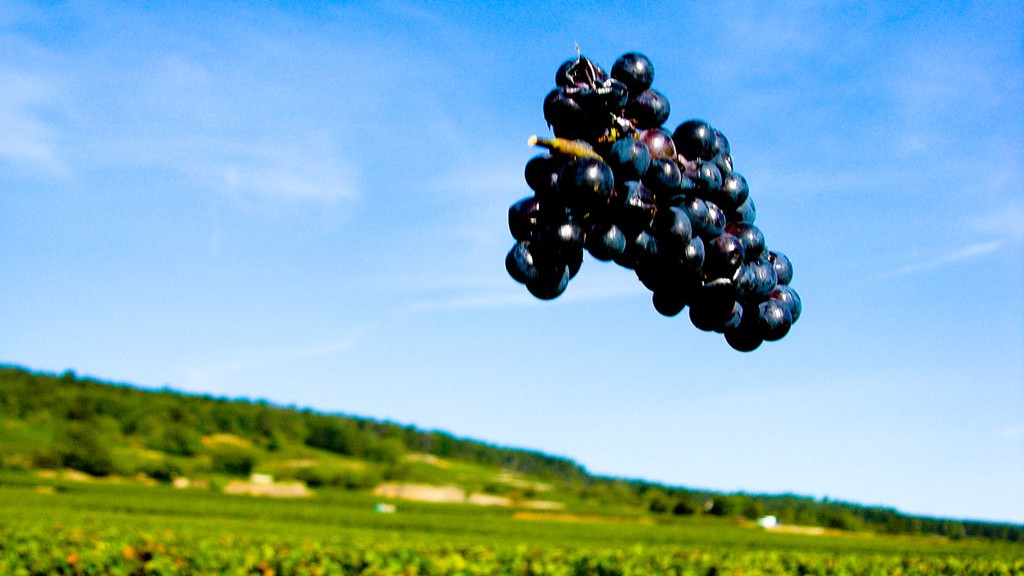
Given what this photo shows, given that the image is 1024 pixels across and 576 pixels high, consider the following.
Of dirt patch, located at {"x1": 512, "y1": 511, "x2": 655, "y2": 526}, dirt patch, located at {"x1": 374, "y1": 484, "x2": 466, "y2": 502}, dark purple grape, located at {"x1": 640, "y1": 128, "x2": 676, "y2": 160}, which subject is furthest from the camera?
dirt patch, located at {"x1": 374, "y1": 484, "x2": 466, "y2": 502}

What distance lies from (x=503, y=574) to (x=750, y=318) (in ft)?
36.8

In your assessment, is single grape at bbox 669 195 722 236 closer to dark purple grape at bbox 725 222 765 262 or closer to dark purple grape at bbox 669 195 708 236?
dark purple grape at bbox 669 195 708 236

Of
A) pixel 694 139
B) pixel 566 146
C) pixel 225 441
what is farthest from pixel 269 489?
pixel 566 146

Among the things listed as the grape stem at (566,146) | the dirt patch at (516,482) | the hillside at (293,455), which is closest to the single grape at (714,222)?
the grape stem at (566,146)

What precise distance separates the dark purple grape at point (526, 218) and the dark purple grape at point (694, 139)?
15.0 inches

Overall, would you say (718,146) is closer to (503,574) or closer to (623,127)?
(623,127)

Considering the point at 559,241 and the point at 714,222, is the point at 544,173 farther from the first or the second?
the point at 714,222

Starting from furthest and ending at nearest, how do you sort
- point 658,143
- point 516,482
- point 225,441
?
point 516,482 < point 225,441 < point 658,143

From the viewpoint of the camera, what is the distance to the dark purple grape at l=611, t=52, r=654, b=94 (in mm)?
1979

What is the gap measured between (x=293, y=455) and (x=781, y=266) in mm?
131465

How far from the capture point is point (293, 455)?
12744 centimetres

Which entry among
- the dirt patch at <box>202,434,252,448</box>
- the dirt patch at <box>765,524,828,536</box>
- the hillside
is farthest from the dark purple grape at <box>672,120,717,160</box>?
the dirt patch at <box>202,434,252,448</box>

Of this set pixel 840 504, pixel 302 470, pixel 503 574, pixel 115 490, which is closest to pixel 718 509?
pixel 840 504

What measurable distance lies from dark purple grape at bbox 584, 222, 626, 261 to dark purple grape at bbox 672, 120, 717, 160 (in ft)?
0.98
